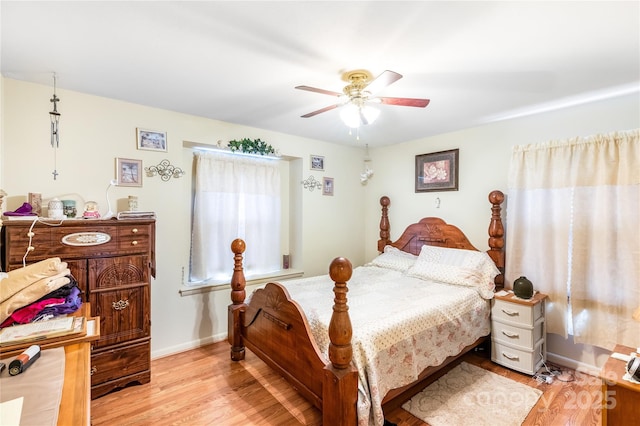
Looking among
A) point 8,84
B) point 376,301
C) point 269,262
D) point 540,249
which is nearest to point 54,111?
point 8,84

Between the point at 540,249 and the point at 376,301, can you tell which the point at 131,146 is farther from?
the point at 540,249

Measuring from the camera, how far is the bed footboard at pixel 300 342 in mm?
1638

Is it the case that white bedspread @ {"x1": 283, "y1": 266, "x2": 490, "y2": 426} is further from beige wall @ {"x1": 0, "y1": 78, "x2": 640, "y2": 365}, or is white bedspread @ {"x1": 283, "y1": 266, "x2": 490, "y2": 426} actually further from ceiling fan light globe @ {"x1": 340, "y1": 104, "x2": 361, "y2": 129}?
ceiling fan light globe @ {"x1": 340, "y1": 104, "x2": 361, "y2": 129}

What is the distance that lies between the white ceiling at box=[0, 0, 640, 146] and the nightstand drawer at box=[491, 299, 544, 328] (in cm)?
176

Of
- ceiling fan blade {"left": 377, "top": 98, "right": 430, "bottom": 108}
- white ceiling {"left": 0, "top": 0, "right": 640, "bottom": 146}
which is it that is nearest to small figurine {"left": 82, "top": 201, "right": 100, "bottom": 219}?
white ceiling {"left": 0, "top": 0, "right": 640, "bottom": 146}

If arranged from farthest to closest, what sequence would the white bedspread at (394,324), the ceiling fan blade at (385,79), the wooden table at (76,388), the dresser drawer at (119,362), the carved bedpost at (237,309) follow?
the carved bedpost at (237,309), the dresser drawer at (119,362), the white bedspread at (394,324), the ceiling fan blade at (385,79), the wooden table at (76,388)

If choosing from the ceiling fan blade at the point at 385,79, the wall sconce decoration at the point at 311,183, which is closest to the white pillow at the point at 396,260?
the wall sconce decoration at the point at 311,183

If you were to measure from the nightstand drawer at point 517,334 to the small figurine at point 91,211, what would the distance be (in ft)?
11.5

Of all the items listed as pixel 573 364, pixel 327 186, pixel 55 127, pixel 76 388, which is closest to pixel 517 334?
pixel 573 364

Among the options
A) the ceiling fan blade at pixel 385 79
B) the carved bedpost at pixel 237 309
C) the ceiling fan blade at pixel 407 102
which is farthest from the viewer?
the carved bedpost at pixel 237 309

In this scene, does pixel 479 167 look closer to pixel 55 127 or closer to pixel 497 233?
pixel 497 233

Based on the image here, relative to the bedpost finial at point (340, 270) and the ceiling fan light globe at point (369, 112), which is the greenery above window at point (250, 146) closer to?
the ceiling fan light globe at point (369, 112)

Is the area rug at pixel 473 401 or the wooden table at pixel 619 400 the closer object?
the wooden table at pixel 619 400

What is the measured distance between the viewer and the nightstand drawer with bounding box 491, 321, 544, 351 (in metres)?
2.51
